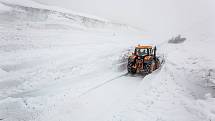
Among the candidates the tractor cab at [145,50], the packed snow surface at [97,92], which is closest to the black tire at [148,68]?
the packed snow surface at [97,92]

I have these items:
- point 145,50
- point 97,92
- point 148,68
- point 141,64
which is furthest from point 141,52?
point 97,92

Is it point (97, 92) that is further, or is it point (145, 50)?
point (145, 50)

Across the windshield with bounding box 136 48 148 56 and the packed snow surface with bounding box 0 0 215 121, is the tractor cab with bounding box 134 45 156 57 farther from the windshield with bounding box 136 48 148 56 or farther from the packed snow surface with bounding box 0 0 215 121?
the packed snow surface with bounding box 0 0 215 121

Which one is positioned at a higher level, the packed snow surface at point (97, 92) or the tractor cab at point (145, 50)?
the tractor cab at point (145, 50)

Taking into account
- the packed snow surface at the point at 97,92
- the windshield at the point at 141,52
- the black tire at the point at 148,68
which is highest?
the windshield at the point at 141,52

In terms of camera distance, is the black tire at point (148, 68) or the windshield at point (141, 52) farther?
the windshield at point (141, 52)

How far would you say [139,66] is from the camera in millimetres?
15344

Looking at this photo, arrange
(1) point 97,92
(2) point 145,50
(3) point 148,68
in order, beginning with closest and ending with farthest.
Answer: (1) point 97,92
(3) point 148,68
(2) point 145,50

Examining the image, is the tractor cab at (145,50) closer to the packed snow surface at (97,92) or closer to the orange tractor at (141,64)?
the orange tractor at (141,64)

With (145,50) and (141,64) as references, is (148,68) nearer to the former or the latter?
(141,64)

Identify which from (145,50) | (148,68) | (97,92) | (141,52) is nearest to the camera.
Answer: (97,92)

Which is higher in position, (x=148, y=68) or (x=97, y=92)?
(x=148, y=68)

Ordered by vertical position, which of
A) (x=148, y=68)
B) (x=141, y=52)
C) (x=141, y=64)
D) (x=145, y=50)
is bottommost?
(x=148, y=68)

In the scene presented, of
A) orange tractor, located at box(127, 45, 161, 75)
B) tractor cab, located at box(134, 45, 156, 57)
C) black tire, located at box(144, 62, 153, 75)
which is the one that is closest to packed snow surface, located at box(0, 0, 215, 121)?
orange tractor, located at box(127, 45, 161, 75)
